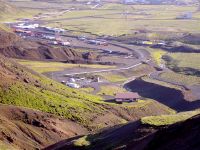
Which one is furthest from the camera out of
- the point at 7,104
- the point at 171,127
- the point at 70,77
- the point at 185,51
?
the point at 185,51

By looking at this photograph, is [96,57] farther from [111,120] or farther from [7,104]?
[7,104]

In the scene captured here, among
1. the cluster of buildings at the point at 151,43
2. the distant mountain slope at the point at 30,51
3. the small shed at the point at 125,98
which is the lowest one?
the small shed at the point at 125,98

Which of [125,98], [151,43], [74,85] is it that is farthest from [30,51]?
[151,43]

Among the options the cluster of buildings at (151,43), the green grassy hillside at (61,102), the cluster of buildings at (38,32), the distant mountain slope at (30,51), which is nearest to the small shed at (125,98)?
the green grassy hillside at (61,102)

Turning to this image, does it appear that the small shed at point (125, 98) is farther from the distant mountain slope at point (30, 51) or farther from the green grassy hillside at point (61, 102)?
the distant mountain slope at point (30, 51)

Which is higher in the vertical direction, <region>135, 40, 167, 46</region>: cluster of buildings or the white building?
<region>135, 40, 167, 46</region>: cluster of buildings

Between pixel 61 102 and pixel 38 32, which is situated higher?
pixel 38 32

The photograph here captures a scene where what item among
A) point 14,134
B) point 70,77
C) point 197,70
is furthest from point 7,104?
point 197,70

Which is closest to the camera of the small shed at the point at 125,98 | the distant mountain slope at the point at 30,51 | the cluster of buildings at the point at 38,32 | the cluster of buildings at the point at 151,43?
the small shed at the point at 125,98

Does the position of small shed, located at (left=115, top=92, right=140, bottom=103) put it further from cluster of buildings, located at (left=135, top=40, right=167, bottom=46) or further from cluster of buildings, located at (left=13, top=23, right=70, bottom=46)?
cluster of buildings, located at (left=135, top=40, right=167, bottom=46)

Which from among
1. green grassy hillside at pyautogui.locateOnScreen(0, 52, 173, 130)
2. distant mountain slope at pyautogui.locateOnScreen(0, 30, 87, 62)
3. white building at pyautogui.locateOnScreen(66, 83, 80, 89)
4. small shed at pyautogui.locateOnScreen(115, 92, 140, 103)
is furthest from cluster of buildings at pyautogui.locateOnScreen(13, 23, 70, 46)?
green grassy hillside at pyautogui.locateOnScreen(0, 52, 173, 130)

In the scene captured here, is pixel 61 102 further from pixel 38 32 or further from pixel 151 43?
pixel 38 32
